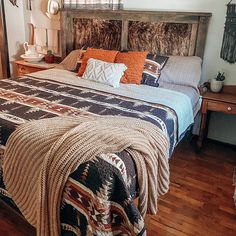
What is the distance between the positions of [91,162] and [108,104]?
832mm

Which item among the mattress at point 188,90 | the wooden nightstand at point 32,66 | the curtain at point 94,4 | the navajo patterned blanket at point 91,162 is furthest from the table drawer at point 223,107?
the wooden nightstand at point 32,66

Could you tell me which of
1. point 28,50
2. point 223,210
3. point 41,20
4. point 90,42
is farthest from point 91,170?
point 41,20

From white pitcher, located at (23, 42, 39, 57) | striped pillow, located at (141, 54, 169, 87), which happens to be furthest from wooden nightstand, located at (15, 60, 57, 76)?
striped pillow, located at (141, 54, 169, 87)

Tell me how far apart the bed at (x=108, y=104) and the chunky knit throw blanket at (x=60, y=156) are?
0.05 metres

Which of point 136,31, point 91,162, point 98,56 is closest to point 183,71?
point 136,31

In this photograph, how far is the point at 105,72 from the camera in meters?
2.43

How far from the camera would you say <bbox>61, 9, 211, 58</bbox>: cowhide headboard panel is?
259cm

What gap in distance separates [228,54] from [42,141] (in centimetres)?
205

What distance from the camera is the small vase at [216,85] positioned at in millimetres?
2529

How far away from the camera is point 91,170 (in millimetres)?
1135

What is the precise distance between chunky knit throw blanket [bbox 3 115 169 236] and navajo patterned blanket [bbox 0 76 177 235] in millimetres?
48

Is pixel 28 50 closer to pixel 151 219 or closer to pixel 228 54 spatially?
pixel 228 54

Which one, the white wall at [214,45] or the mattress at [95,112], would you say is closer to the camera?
the mattress at [95,112]

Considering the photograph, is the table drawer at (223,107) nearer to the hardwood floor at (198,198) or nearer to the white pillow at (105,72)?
the hardwood floor at (198,198)
